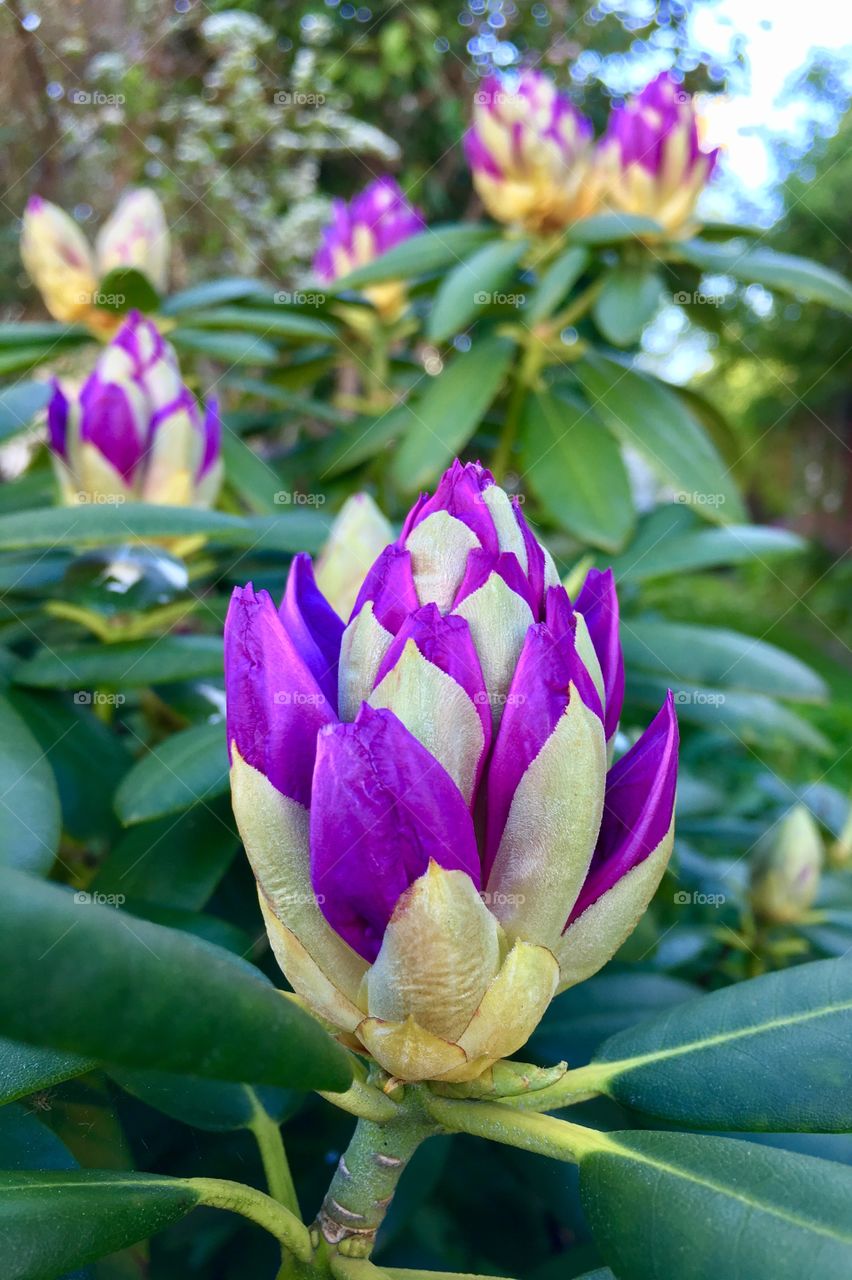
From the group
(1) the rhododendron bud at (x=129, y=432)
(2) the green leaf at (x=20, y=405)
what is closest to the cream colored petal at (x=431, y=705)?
(1) the rhododendron bud at (x=129, y=432)

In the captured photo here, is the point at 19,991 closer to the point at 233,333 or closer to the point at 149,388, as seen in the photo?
the point at 149,388

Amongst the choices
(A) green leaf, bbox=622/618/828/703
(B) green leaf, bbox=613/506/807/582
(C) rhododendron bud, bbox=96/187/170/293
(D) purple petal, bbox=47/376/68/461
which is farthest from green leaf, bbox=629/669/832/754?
(C) rhododendron bud, bbox=96/187/170/293

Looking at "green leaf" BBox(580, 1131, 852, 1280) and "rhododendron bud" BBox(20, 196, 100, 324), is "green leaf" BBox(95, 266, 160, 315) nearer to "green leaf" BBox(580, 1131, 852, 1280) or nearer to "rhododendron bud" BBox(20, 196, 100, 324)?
"rhododendron bud" BBox(20, 196, 100, 324)

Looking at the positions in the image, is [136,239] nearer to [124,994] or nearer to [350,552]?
[350,552]

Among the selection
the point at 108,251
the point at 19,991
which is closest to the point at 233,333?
the point at 108,251

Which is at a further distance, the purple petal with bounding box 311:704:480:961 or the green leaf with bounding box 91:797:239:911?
the green leaf with bounding box 91:797:239:911

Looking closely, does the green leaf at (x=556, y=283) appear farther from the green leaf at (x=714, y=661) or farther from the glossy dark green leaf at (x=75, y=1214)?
the glossy dark green leaf at (x=75, y=1214)

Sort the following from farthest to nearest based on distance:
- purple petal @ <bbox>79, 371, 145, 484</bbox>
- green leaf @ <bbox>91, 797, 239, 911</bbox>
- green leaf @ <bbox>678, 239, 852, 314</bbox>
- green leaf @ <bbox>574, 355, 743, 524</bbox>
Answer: green leaf @ <bbox>678, 239, 852, 314</bbox> → green leaf @ <bbox>574, 355, 743, 524</bbox> → purple petal @ <bbox>79, 371, 145, 484</bbox> → green leaf @ <bbox>91, 797, 239, 911</bbox>
